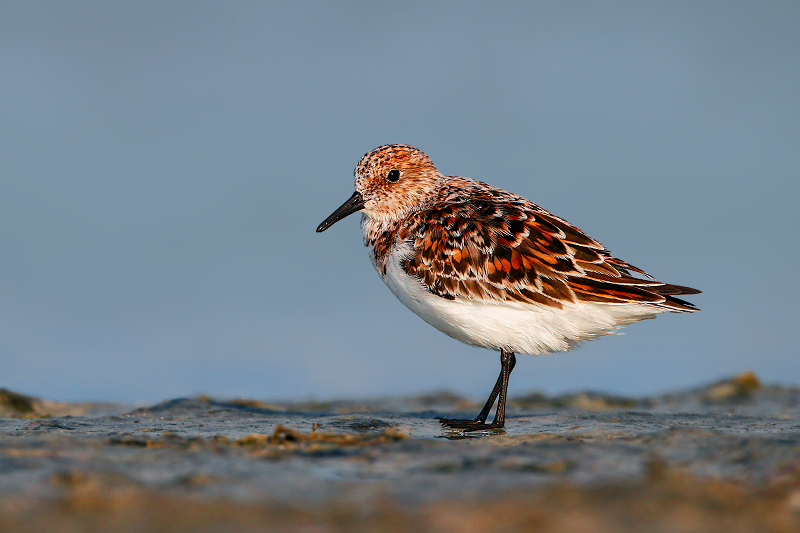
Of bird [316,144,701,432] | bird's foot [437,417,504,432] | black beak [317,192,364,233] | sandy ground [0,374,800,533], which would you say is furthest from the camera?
black beak [317,192,364,233]

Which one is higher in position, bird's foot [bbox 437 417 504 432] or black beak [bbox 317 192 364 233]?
black beak [bbox 317 192 364 233]

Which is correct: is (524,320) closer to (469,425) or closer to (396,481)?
(469,425)

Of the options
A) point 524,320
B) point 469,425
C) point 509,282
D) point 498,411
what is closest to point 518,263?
point 509,282

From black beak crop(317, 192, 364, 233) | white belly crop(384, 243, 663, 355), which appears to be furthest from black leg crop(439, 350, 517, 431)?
black beak crop(317, 192, 364, 233)

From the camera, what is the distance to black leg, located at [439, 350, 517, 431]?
301 inches

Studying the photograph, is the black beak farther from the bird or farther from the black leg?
the black leg

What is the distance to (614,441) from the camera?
5516 millimetres

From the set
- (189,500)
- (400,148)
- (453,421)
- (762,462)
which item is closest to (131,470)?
(189,500)

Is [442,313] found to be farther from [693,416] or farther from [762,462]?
[762,462]

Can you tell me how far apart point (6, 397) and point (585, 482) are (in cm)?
794

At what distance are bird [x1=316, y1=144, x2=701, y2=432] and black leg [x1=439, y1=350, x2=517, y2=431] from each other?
1 centimetres

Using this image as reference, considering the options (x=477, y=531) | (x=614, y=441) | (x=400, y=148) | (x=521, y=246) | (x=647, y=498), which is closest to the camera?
(x=477, y=531)

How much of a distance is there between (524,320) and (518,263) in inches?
24.4

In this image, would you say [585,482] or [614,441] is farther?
[614,441]
